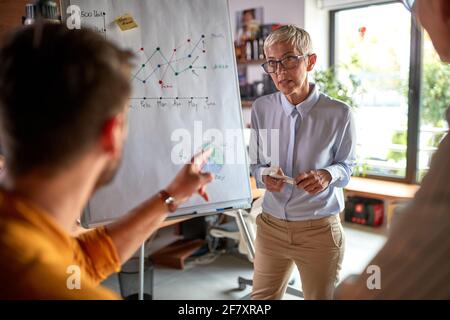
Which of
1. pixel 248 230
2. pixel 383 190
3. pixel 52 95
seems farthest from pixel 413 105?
pixel 52 95

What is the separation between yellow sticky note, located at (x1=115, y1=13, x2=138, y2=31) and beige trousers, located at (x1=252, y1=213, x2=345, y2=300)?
0.98 m

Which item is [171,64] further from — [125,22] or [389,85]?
[389,85]

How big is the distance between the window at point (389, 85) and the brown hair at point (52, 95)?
3556 millimetres

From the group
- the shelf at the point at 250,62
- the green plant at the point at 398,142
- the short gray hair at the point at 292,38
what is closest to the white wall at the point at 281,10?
the shelf at the point at 250,62

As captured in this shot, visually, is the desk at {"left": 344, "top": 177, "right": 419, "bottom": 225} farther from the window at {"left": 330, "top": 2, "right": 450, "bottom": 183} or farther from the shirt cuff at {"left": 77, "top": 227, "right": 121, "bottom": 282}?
the shirt cuff at {"left": 77, "top": 227, "right": 121, "bottom": 282}

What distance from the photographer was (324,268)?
1600 mm

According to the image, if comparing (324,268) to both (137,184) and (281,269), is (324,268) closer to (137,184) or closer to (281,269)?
(281,269)

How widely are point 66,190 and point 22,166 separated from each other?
0.08 metres

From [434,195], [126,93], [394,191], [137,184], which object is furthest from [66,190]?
[394,191]

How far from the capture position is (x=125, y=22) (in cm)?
172

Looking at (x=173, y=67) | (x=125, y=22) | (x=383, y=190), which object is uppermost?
(x=125, y=22)

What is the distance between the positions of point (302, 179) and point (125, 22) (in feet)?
3.19

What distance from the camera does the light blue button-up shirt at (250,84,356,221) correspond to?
165 centimetres

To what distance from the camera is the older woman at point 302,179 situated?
161cm
